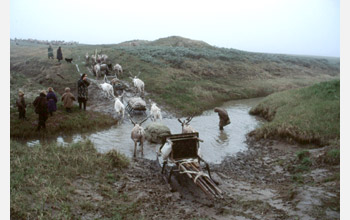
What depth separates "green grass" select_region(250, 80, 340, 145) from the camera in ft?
38.8

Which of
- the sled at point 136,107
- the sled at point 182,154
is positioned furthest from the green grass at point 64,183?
the sled at point 136,107

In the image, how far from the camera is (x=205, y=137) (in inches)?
540

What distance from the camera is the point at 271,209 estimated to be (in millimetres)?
6141

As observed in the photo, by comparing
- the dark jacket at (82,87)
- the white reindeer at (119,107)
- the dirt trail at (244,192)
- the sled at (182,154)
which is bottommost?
the dirt trail at (244,192)

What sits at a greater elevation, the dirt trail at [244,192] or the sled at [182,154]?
the sled at [182,154]

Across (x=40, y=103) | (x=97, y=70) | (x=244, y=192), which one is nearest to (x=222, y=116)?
(x=244, y=192)

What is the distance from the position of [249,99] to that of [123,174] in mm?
20679

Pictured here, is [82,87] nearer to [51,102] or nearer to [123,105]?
[51,102]

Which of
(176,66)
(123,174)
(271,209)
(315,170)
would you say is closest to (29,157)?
(123,174)

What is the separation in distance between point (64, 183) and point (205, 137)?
8109mm

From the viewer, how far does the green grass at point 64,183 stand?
5641mm

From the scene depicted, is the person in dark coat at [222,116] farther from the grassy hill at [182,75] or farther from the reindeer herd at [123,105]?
the grassy hill at [182,75]

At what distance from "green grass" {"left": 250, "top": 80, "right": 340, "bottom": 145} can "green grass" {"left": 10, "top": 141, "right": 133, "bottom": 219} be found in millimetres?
7792

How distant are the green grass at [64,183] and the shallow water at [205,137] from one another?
197 centimetres
